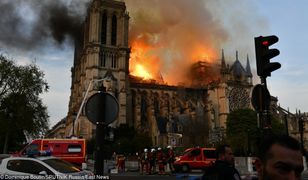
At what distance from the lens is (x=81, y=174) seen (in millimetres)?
9273

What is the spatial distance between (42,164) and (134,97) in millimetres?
68946

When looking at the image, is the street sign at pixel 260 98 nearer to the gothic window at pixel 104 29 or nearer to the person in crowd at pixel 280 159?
the person in crowd at pixel 280 159

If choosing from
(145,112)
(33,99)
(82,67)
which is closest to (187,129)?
(145,112)

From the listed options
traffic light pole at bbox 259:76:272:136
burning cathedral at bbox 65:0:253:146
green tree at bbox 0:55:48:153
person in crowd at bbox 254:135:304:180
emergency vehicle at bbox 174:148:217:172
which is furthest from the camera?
burning cathedral at bbox 65:0:253:146

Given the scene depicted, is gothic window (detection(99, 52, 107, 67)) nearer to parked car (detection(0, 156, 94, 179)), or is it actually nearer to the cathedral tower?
the cathedral tower

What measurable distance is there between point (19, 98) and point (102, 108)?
32.9 meters

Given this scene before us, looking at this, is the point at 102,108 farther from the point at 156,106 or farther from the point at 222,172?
the point at 156,106

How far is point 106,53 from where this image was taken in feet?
241

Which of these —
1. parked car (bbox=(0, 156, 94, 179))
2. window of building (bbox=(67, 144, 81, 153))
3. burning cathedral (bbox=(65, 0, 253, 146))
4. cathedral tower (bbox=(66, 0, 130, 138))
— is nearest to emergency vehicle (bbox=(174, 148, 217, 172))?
window of building (bbox=(67, 144, 81, 153))

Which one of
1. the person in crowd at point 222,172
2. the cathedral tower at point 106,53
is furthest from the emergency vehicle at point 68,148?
the cathedral tower at point 106,53

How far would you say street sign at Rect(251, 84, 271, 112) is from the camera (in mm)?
6491

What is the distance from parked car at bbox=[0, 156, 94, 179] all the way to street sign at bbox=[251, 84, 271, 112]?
4.65 meters

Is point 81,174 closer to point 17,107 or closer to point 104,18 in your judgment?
point 17,107

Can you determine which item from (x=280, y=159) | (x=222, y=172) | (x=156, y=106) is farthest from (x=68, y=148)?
(x=156, y=106)
